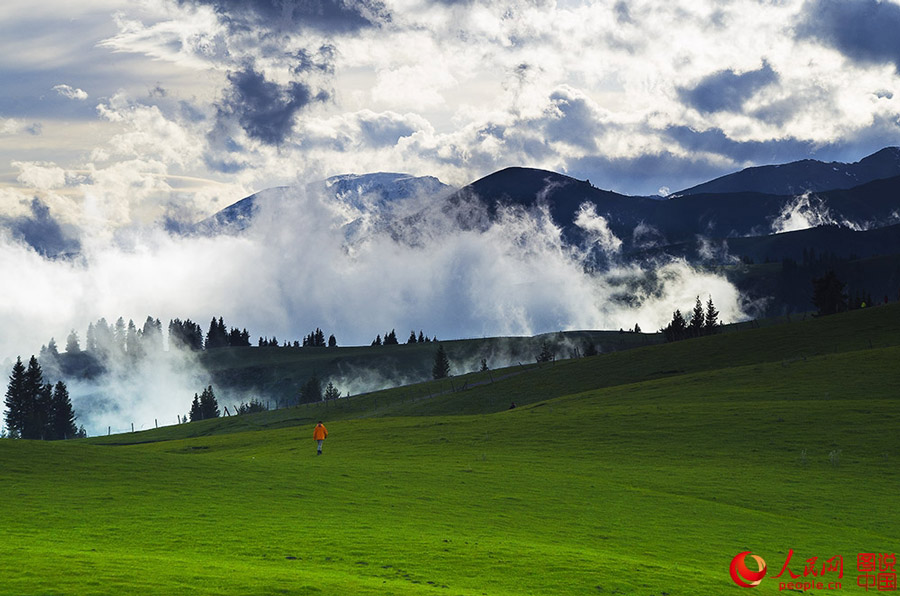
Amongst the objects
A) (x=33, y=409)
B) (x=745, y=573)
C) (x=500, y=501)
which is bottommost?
(x=745, y=573)

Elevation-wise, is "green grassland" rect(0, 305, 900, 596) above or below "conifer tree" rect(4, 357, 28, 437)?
below

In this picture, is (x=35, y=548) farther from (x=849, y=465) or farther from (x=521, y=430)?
(x=521, y=430)

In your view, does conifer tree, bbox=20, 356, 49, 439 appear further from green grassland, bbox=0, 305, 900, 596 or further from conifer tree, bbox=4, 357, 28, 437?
green grassland, bbox=0, 305, 900, 596

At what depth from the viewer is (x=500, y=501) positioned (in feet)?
147

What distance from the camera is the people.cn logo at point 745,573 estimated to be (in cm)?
2877

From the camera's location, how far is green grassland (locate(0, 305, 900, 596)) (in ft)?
88.3

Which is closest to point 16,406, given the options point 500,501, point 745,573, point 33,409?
point 33,409

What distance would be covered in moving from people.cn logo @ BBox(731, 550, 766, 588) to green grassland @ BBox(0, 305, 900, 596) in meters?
0.50

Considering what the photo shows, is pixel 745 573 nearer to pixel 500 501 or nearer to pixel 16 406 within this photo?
pixel 500 501

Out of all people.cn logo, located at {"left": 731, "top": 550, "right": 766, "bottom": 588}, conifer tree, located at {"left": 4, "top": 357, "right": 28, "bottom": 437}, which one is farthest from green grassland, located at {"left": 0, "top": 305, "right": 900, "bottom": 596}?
conifer tree, located at {"left": 4, "top": 357, "right": 28, "bottom": 437}

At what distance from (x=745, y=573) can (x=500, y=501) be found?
56.0ft

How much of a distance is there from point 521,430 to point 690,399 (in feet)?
73.6

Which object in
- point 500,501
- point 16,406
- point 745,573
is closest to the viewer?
point 745,573

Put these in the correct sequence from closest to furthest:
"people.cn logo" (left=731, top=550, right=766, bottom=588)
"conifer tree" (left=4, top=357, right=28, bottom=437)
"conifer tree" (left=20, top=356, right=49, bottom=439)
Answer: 1. "people.cn logo" (left=731, top=550, right=766, bottom=588)
2. "conifer tree" (left=4, top=357, right=28, bottom=437)
3. "conifer tree" (left=20, top=356, right=49, bottom=439)
